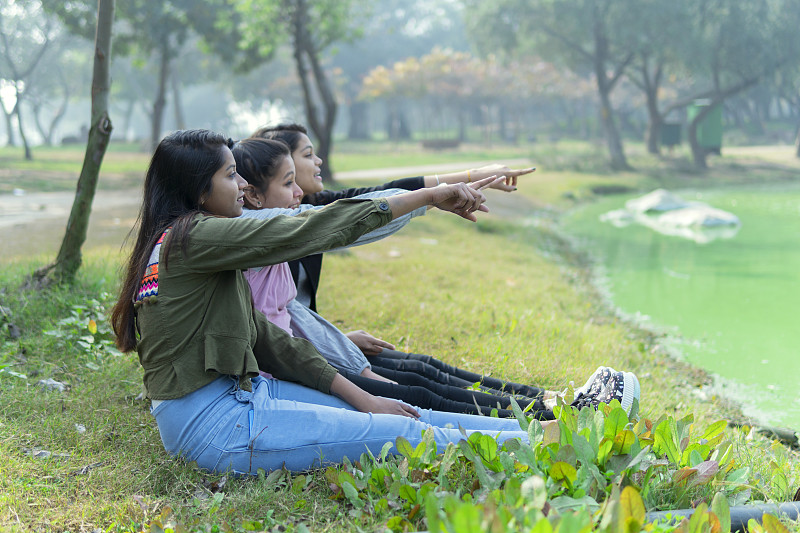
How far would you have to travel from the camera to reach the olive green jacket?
2.34 m

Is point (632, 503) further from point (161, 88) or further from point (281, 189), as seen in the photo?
point (161, 88)

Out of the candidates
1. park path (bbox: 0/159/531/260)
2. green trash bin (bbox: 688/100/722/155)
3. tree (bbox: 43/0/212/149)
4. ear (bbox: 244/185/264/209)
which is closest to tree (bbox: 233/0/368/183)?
park path (bbox: 0/159/531/260)

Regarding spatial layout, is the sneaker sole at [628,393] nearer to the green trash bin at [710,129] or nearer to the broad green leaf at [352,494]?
the broad green leaf at [352,494]

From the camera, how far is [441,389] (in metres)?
3.03

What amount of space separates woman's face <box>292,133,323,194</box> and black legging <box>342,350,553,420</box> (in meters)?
0.91

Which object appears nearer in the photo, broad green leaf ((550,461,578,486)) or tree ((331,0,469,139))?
broad green leaf ((550,461,578,486))

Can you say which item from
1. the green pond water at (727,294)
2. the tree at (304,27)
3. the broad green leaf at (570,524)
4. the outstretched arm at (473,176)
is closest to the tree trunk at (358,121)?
the tree at (304,27)

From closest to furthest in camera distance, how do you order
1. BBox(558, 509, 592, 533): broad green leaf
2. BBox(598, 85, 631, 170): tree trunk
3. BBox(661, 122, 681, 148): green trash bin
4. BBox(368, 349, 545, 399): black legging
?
BBox(558, 509, 592, 533): broad green leaf < BBox(368, 349, 545, 399): black legging < BBox(598, 85, 631, 170): tree trunk < BBox(661, 122, 681, 148): green trash bin

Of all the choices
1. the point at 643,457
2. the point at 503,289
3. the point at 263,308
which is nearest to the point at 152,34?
the point at 503,289

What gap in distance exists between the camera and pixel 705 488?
2.39m

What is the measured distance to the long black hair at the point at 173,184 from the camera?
8.37 ft

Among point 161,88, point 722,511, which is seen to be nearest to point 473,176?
point 722,511

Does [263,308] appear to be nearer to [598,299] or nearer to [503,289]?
[503,289]

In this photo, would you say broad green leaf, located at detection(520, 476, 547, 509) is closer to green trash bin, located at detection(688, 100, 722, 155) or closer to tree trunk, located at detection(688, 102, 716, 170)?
tree trunk, located at detection(688, 102, 716, 170)
